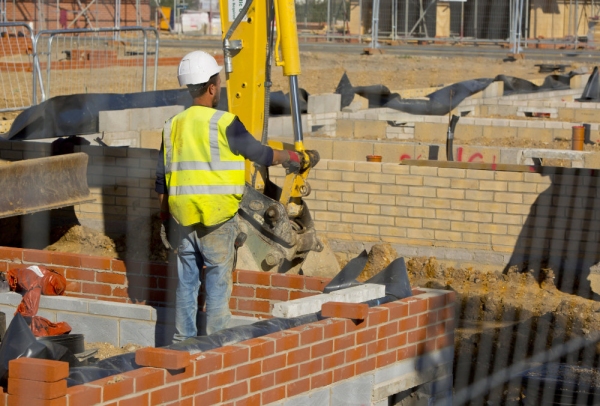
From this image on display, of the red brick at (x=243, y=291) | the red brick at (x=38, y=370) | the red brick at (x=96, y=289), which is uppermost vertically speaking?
the red brick at (x=38, y=370)

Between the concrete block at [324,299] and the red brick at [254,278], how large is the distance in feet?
2.69

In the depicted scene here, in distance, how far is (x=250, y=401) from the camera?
12.7 ft

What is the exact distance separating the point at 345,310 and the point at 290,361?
1.28ft

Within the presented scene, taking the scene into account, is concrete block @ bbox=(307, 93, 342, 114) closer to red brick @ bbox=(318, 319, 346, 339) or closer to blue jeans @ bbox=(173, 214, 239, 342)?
blue jeans @ bbox=(173, 214, 239, 342)

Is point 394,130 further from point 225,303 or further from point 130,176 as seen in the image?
point 225,303

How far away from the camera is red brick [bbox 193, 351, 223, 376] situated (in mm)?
3623

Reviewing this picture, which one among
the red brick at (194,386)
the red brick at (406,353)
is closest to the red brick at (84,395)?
the red brick at (194,386)

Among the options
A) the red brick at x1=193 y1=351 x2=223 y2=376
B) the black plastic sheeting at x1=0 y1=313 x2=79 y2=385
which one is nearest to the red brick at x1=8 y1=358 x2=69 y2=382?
the black plastic sheeting at x1=0 y1=313 x2=79 y2=385

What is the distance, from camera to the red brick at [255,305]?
218 inches

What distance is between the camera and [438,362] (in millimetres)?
4875

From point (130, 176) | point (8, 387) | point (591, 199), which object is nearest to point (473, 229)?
point (591, 199)

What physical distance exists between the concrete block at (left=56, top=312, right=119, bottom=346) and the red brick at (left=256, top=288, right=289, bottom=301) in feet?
2.81

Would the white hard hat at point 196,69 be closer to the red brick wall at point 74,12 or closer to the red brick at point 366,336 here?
the red brick at point 366,336

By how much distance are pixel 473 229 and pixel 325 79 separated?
14.9 m
